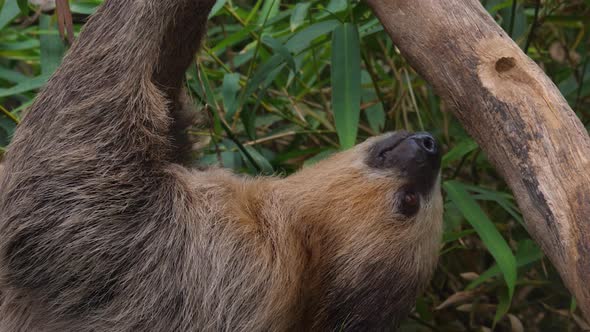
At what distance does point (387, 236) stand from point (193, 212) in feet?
2.74

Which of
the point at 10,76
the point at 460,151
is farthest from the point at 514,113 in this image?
the point at 10,76

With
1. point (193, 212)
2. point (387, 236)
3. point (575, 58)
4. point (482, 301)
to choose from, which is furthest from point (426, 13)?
point (575, 58)

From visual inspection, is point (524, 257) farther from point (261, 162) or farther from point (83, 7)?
point (83, 7)

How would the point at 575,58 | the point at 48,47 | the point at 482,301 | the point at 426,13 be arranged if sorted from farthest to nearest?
the point at 575,58, the point at 482,301, the point at 48,47, the point at 426,13

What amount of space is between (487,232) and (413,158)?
0.78m

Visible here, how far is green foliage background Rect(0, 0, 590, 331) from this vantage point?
4500mm

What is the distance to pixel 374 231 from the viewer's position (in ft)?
12.2

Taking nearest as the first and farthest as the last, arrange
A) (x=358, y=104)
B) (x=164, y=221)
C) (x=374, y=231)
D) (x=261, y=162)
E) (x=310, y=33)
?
1. (x=164, y=221)
2. (x=374, y=231)
3. (x=358, y=104)
4. (x=310, y=33)
5. (x=261, y=162)

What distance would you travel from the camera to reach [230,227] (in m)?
3.64

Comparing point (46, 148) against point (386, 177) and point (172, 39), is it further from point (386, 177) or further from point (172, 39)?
point (386, 177)

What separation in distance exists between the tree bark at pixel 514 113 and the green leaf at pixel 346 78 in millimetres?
903

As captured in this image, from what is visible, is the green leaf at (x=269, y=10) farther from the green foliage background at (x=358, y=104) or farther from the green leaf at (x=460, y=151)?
the green leaf at (x=460, y=151)

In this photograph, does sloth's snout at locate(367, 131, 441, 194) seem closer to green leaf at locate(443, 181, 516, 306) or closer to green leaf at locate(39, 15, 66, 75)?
green leaf at locate(443, 181, 516, 306)

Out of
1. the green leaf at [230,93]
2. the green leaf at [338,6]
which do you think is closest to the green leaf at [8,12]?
the green leaf at [230,93]
